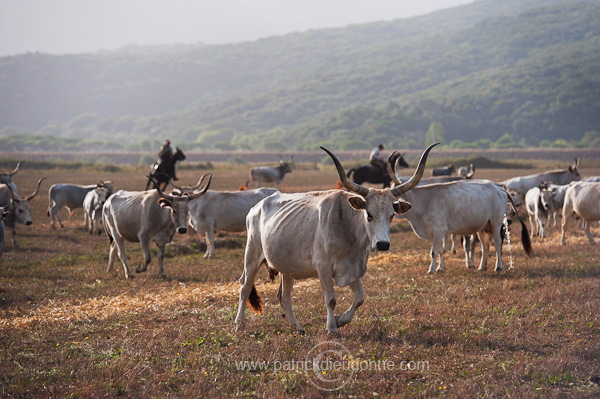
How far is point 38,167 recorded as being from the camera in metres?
74.9

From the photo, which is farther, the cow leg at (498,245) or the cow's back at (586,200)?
the cow's back at (586,200)

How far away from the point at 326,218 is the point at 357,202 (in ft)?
2.03

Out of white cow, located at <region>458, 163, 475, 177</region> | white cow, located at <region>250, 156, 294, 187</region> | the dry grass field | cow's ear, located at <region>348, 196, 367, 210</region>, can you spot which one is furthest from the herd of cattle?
white cow, located at <region>250, 156, 294, 187</region>

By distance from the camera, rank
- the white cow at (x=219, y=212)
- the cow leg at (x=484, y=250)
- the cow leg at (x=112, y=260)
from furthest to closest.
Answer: the white cow at (x=219, y=212) < the cow leg at (x=112, y=260) < the cow leg at (x=484, y=250)

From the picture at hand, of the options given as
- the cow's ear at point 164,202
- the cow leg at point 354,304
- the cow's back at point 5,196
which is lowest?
the cow's back at point 5,196

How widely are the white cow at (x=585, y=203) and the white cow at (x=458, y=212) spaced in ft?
11.2

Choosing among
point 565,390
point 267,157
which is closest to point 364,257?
point 565,390

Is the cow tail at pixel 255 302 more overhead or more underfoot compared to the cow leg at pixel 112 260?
more overhead

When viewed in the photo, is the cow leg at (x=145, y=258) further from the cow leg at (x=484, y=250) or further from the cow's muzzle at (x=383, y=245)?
the cow's muzzle at (x=383, y=245)

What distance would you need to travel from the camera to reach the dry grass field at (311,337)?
23.4ft

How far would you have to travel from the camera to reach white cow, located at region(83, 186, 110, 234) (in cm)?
2425

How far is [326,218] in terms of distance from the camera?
29.8 ft

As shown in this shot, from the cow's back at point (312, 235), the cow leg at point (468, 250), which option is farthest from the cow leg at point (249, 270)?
the cow leg at point (468, 250)

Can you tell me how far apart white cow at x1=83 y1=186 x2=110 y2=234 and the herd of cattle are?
4 centimetres
